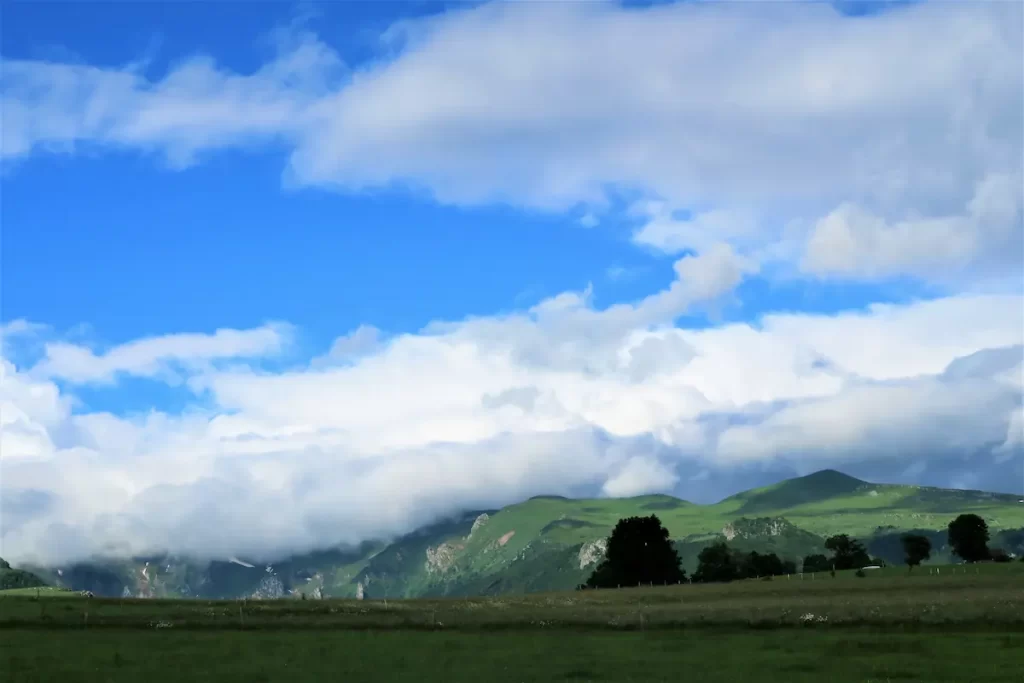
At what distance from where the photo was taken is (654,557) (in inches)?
7864

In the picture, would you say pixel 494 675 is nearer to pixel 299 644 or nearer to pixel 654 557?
pixel 299 644

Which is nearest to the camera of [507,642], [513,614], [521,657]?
[521,657]

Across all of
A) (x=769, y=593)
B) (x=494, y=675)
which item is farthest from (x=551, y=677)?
(x=769, y=593)

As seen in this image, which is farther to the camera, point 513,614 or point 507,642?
point 513,614

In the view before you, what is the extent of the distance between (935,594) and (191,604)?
8077cm

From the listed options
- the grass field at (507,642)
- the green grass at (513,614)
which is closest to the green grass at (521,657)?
the grass field at (507,642)

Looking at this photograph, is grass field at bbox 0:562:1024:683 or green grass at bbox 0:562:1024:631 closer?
grass field at bbox 0:562:1024:683

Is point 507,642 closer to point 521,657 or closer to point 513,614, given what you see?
point 521,657

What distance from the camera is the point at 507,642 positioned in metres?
70.1

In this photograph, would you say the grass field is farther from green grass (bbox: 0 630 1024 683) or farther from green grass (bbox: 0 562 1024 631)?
green grass (bbox: 0 562 1024 631)

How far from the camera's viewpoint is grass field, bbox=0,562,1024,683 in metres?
51.8

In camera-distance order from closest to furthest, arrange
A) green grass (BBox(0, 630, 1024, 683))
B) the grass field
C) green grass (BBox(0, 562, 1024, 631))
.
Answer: green grass (BBox(0, 630, 1024, 683)), the grass field, green grass (BBox(0, 562, 1024, 631))

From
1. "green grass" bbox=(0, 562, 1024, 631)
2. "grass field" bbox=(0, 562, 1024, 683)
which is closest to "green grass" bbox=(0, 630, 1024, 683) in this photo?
"grass field" bbox=(0, 562, 1024, 683)

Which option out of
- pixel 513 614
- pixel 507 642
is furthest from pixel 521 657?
pixel 513 614
